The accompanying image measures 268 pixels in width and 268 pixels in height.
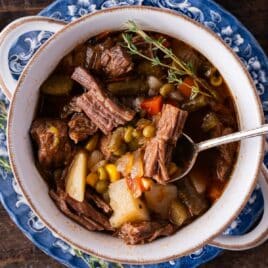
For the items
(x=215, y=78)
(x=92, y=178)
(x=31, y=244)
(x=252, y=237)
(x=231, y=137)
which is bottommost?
(x=31, y=244)

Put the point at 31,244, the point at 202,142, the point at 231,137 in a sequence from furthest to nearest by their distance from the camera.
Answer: the point at 31,244, the point at 202,142, the point at 231,137

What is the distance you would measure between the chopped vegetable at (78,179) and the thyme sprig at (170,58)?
1.58 ft

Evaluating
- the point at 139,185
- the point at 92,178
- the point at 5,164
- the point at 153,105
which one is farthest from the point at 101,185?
the point at 5,164

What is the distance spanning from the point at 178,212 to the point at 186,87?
516 mm

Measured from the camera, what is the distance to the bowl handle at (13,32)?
232 centimetres

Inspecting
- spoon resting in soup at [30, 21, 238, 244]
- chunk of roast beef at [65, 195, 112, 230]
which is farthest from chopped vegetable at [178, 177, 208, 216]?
chunk of roast beef at [65, 195, 112, 230]

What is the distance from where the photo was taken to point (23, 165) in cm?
237

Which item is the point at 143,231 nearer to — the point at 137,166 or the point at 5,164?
the point at 137,166

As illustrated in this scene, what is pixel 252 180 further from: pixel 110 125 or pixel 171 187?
pixel 110 125

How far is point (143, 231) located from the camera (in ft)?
7.94

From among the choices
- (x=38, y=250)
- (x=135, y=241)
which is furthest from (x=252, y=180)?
(x=38, y=250)

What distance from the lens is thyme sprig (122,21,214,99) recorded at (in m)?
2.33

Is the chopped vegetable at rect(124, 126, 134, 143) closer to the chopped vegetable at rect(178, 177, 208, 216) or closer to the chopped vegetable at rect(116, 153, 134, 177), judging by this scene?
the chopped vegetable at rect(116, 153, 134, 177)

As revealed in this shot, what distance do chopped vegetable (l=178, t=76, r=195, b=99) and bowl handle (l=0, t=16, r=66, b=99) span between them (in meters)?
0.54
